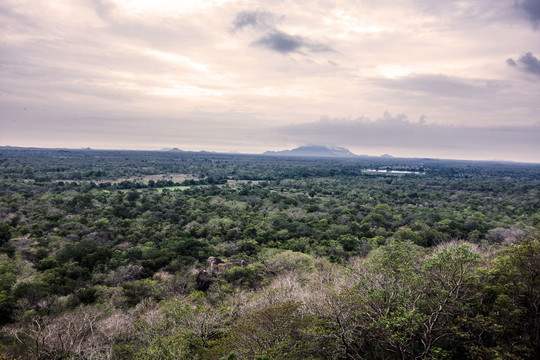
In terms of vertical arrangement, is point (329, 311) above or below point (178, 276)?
above

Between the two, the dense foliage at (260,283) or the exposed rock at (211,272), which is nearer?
the dense foliage at (260,283)

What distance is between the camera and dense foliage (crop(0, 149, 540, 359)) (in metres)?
15.4

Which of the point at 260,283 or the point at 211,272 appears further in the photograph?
the point at 211,272

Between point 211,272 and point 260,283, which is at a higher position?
point 211,272

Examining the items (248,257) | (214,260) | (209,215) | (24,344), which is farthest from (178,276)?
(209,215)

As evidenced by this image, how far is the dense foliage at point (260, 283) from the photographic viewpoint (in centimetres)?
1535

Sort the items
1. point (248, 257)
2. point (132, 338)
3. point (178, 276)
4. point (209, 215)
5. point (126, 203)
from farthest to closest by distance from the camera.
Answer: point (126, 203) < point (209, 215) < point (248, 257) < point (178, 276) < point (132, 338)

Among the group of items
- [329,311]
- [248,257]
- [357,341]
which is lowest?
[248,257]

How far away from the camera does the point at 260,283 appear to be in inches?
1200

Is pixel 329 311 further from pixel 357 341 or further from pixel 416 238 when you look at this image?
pixel 416 238

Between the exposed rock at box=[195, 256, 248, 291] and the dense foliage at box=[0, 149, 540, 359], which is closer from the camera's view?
the dense foliage at box=[0, 149, 540, 359]

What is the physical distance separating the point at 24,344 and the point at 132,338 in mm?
6402

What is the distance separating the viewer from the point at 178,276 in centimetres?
3278

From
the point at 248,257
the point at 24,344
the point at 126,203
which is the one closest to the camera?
the point at 24,344
